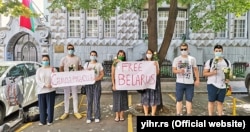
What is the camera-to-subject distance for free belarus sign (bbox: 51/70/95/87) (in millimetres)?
6980

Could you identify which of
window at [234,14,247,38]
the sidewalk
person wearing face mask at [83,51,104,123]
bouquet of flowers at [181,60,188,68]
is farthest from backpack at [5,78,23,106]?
window at [234,14,247,38]

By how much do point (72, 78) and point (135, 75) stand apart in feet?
5.39

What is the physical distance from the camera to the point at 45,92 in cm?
679

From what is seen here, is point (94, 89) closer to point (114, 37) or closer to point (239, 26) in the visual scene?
point (114, 37)

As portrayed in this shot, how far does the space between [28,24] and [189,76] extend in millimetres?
14796

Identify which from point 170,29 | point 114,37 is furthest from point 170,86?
point 114,37

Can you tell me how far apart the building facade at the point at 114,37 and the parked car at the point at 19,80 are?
31.5 feet

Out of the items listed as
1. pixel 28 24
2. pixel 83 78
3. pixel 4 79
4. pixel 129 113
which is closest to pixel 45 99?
pixel 83 78

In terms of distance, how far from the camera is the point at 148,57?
698cm

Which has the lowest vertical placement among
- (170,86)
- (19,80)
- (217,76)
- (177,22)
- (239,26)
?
(170,86)

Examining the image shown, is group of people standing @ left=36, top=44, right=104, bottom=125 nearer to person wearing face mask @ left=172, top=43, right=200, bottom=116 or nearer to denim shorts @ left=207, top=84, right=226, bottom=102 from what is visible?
person wearing face mask @ left=172, top=43, right=200, bottom=116

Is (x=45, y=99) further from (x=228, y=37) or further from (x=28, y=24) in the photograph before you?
(x=228, y=37)

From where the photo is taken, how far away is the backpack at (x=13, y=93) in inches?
287

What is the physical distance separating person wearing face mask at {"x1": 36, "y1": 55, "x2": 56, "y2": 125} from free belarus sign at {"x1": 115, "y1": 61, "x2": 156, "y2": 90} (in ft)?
5.47
